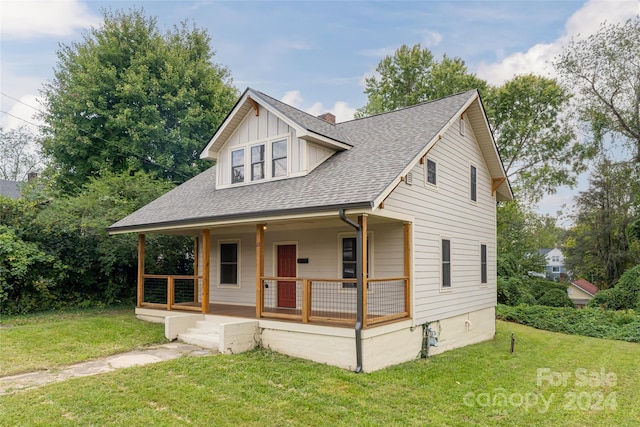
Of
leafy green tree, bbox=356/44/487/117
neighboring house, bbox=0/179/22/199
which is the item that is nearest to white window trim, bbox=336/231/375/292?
leafy green tree, bbox=356/44/487/117

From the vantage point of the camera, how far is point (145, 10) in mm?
22641

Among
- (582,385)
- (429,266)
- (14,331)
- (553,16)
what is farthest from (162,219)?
(553,16)

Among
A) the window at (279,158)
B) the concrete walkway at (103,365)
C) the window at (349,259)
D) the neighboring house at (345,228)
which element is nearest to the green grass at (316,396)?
the concrete walkway at (103,365)

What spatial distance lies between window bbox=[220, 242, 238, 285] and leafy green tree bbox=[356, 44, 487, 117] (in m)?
18.5

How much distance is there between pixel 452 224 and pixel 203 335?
7.09 m

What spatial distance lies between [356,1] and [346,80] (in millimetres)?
9551

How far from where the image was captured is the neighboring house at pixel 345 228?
8.40 metres

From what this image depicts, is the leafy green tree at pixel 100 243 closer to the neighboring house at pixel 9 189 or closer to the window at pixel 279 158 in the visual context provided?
the window at pixel 279 158

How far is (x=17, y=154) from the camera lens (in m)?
34.3

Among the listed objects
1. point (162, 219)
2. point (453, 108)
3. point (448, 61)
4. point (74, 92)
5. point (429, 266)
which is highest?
point (448, 61)

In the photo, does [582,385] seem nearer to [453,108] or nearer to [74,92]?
[453,108]

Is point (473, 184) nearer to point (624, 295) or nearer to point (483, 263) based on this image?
point (483, 263)

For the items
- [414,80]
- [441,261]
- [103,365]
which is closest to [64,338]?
[103,365]

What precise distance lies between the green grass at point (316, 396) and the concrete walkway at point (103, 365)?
0.46 m
